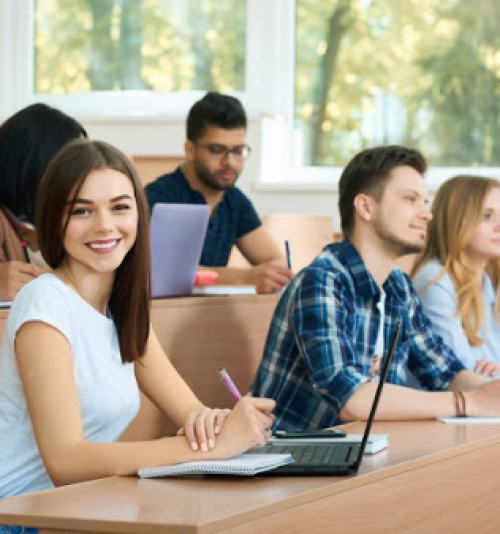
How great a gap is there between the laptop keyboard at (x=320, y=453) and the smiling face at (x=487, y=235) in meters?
1.60

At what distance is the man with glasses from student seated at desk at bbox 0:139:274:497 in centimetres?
214

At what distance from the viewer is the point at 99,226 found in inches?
81.8

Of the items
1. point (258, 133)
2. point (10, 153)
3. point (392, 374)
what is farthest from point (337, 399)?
point (258, 133)

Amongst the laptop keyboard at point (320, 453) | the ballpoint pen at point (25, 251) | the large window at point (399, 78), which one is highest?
the large window at point (399, 78)

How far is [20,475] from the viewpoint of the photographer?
1990mm

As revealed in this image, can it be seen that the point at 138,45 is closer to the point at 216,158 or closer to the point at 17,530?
the point at 216,158

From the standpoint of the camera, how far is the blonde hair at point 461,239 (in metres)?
3.38

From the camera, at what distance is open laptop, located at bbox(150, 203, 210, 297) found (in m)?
3.18

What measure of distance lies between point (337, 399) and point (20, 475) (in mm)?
789

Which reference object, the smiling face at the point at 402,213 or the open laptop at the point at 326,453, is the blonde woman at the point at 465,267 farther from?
the open laptop at the point at 326,453

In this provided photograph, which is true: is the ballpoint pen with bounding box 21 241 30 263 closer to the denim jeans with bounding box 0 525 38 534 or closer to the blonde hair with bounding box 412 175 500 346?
the blonde hair with bounding box 412 175 500 346

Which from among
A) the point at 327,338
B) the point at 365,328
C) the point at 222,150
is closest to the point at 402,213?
the point at 365,328

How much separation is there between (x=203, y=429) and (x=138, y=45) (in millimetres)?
4243

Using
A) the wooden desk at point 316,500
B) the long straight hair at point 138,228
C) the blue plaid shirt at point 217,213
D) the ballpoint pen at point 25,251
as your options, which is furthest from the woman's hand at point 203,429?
the blue plaid shirt at point 217,213
